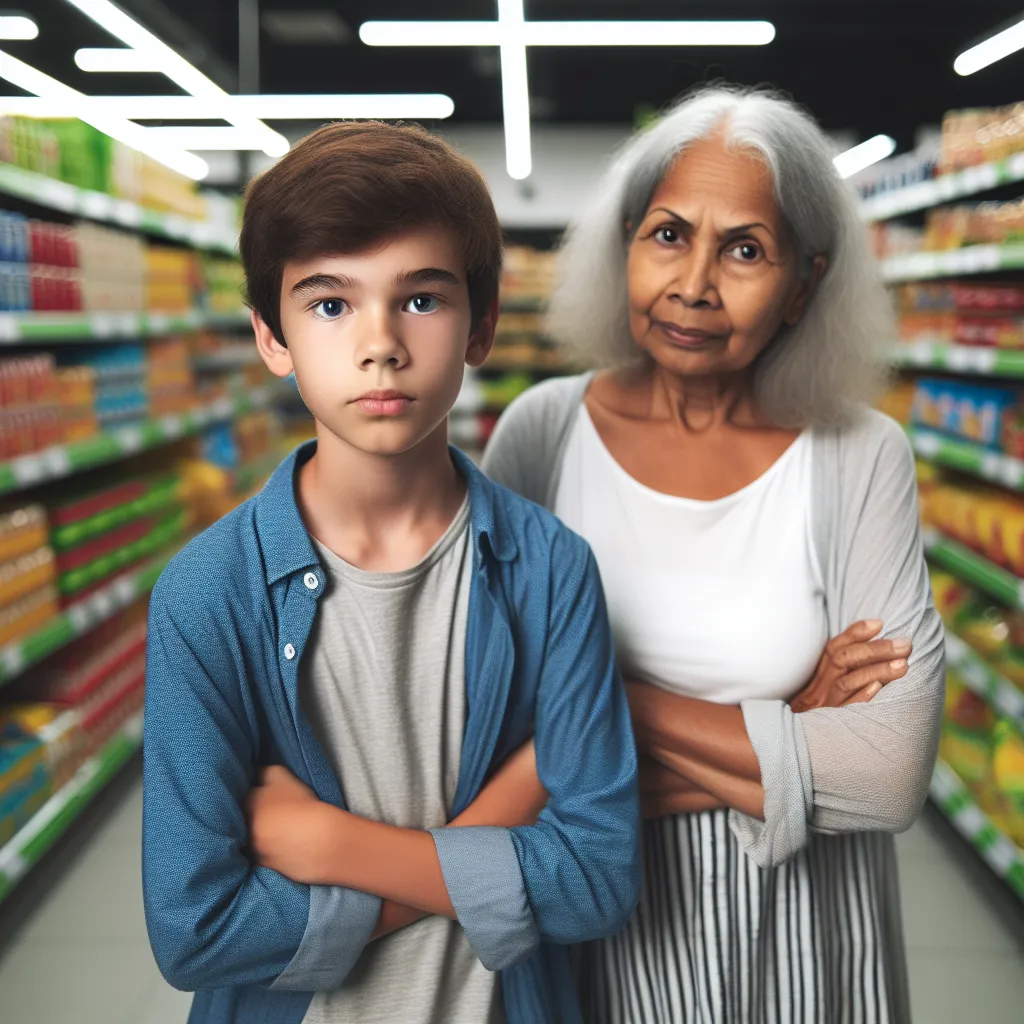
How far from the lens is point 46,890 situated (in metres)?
3.01

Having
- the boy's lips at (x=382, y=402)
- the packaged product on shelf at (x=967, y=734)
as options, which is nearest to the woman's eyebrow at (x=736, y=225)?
the boy's lips at (x=382, y=402)

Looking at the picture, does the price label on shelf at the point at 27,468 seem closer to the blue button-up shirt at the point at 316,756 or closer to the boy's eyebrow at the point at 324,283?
the blue button-up shirt at the point at 316,756

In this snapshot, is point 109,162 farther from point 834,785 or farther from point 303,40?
point 303,40

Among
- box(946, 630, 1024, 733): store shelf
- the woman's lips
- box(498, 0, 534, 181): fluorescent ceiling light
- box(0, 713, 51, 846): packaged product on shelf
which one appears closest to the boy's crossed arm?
the woman's lips

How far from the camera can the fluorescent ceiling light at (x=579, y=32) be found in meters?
4.50

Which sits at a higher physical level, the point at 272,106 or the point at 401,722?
the point at 272,106

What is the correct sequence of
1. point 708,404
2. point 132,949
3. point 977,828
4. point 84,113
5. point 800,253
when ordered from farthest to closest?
point 84,113, point 977,828, point 132,949, point 708,404, point 800,253

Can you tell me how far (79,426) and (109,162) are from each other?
3.38ft

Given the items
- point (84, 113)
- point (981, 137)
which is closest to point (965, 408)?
point (981, 137)

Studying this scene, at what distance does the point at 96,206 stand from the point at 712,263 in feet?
9.14

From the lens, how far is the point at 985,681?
313 centimetres

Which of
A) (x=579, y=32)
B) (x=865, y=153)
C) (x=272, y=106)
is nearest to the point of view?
(x=579, y=32)

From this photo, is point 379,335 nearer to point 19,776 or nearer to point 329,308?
point 329,308

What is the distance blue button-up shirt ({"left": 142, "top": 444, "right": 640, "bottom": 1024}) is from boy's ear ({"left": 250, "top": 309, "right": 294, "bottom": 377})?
102mm
